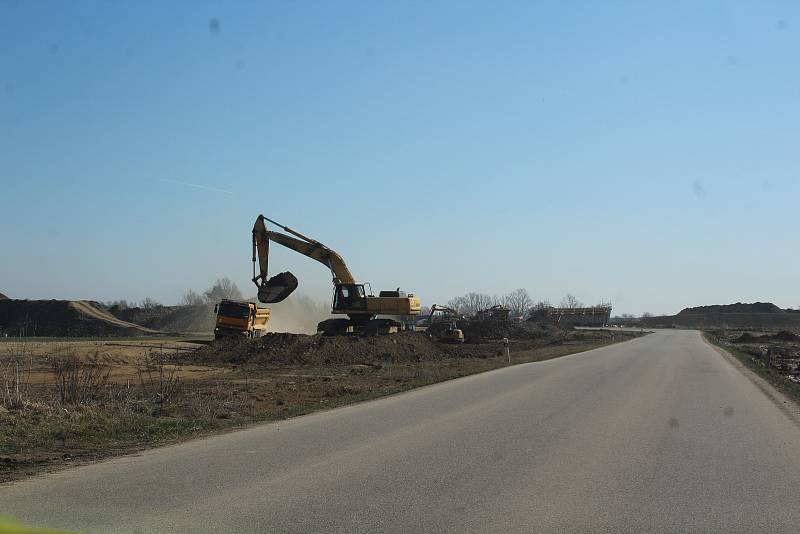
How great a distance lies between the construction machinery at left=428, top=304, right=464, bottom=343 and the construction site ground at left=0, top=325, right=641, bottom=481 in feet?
56.3

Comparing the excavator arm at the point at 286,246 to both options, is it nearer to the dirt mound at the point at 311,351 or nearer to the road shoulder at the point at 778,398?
the dirt mound at the point at 311,351

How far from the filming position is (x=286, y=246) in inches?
1651

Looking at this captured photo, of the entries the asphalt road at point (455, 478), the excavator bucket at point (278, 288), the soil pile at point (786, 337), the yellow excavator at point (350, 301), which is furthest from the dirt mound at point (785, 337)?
the asphalt road at point (455, 478)

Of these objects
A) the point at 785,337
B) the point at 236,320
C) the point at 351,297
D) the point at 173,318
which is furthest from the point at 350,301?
the point at 785,337

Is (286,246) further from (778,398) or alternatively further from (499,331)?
(499,331)

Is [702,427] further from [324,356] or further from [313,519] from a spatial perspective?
[324,356]

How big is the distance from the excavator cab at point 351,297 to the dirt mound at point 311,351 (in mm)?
2497

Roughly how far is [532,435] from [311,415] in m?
5.26

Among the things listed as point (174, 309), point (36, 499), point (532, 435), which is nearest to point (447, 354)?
point (532, 435)

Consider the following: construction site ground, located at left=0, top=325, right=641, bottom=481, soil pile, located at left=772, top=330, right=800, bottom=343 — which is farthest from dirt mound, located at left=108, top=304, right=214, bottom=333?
soil pile, located at left=772, top=330, right=800, bottom=343

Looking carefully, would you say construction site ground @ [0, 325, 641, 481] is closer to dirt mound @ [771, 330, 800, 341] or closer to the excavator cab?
the excavator cab

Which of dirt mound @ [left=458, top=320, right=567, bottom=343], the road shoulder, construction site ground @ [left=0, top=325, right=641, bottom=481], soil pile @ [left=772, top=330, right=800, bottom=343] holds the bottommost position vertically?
the road shoulder

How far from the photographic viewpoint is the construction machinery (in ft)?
193

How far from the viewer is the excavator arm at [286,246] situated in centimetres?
3775
